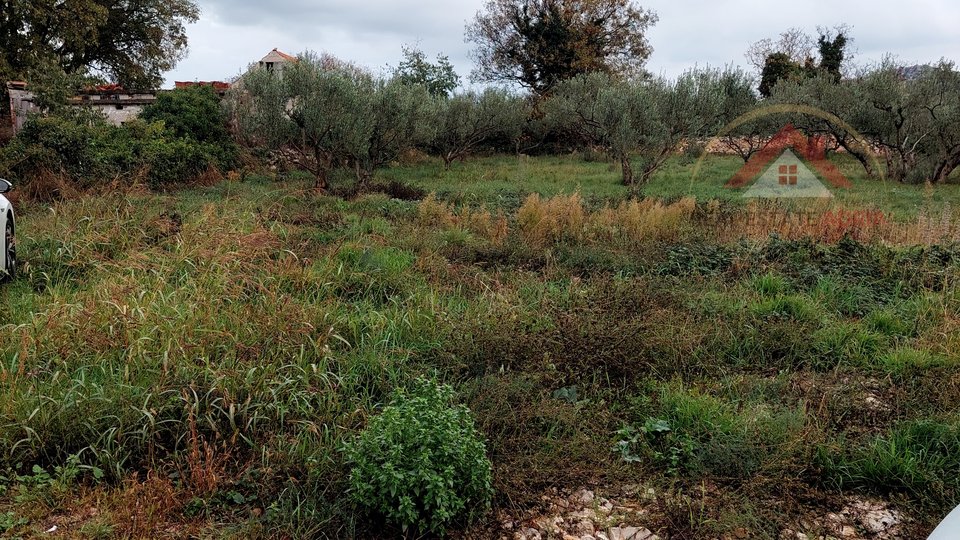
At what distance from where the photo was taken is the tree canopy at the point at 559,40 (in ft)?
88.7

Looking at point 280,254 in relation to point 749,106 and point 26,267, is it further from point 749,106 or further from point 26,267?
point 749,106

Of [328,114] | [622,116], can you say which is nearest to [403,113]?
[328,114]

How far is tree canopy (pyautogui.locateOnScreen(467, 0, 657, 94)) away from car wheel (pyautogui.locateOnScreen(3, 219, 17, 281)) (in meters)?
23.6

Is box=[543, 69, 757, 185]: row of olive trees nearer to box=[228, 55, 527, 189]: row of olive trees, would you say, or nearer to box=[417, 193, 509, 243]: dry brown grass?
box=[228, 55, 527, 189]: row of olive trees

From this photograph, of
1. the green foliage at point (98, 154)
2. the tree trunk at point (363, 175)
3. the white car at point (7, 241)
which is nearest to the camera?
the white car at point (7, 241)

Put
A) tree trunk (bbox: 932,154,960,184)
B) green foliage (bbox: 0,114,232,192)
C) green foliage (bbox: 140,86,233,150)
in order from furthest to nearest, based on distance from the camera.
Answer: tree trunk (bbox: 932,154,960,184) → green foliage (bbox: 140,86,233,150) → green foliage (bbox: 0,114,232,192)

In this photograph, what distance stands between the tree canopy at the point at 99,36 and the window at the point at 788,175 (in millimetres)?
19448

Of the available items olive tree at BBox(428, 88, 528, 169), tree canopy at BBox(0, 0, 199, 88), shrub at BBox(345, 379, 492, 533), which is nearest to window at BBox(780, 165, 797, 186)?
olive tree at BBox(428, 88, 528, 169)

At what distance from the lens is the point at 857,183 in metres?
16.1

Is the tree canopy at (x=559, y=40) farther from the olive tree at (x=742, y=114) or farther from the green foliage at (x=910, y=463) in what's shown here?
the green foliage at (x=910, y=463)

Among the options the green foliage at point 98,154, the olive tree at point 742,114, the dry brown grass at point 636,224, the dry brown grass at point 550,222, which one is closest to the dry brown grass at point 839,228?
the dry brown grass at point 636,224

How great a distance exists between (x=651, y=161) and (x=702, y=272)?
9363 mm

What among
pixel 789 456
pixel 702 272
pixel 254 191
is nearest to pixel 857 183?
pixel 702 272

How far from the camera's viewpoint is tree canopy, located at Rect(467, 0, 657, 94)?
27.0 m
